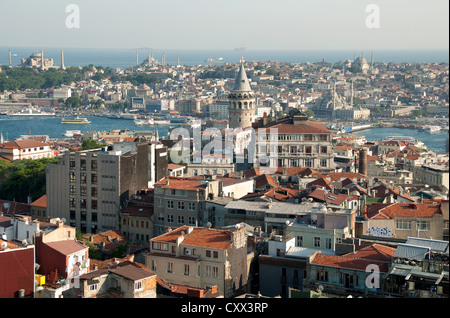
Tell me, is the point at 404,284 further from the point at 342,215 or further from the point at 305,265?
the point at 342,215

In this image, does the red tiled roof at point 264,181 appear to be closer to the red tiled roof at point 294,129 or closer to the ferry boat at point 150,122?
the red tiled roof at point 294,129

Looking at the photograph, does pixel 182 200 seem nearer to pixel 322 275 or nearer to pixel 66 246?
pixel 66 246

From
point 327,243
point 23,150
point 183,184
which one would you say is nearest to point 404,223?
point 327,243

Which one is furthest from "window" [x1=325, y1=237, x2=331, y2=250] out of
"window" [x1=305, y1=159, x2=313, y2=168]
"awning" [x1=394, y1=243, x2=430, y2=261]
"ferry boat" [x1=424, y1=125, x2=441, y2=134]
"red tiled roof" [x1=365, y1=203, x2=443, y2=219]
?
"ferry boat" [x1=424, y1=125, x2=441, y2=134]

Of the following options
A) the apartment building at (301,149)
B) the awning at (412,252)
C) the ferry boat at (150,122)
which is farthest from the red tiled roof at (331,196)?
the ferry boat at (150,122)

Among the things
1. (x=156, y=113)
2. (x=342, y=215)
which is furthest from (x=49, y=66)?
(x=342, y=215)
